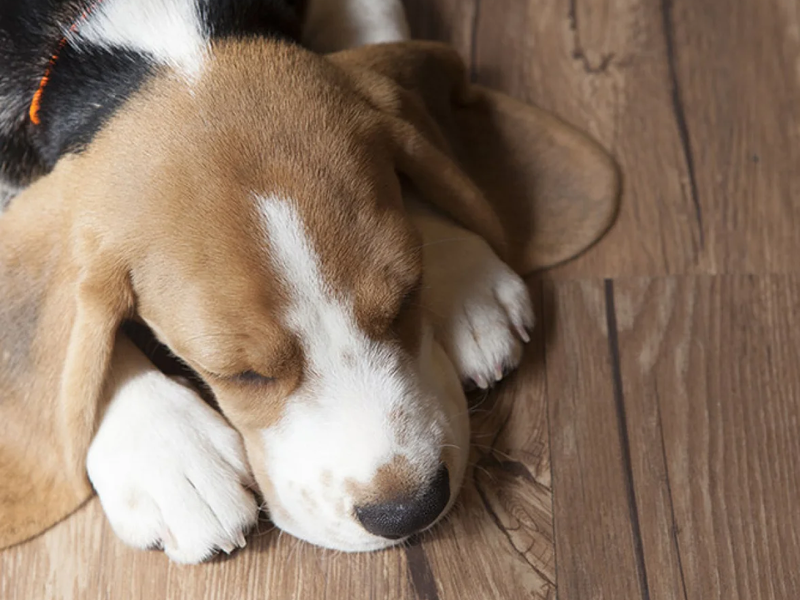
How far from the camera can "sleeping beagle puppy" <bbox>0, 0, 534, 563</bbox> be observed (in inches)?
72.1

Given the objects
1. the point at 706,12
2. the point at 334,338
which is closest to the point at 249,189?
the point at 334,338

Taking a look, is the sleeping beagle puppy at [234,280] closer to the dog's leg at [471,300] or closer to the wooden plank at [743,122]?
the dog's leg at [471,300]

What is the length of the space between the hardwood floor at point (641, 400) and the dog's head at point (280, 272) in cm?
23

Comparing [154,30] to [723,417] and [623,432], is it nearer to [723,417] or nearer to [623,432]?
[623,432]

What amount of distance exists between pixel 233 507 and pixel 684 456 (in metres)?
1.05

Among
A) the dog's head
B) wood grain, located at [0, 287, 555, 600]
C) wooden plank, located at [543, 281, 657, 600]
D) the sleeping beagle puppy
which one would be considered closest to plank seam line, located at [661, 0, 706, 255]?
wooden plank, located at [543, 281, 657, 600]

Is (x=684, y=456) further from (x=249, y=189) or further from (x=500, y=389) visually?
(x=249, y=189)

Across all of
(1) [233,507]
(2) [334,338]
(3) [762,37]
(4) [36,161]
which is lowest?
(1) [233,507]

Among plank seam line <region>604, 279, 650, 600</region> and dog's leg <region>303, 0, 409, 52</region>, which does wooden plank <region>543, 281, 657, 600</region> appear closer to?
plank seam line <region>604, 279, 650, 600</region>

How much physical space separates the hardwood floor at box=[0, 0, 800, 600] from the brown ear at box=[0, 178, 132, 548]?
12 centimetres

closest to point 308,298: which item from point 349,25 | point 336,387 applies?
point 336,387

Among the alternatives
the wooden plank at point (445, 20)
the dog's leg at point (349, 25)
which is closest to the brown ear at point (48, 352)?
the dog's leg at point (349, 25)

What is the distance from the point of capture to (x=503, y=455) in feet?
7.58

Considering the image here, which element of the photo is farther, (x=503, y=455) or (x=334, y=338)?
(x=503, y=455)
